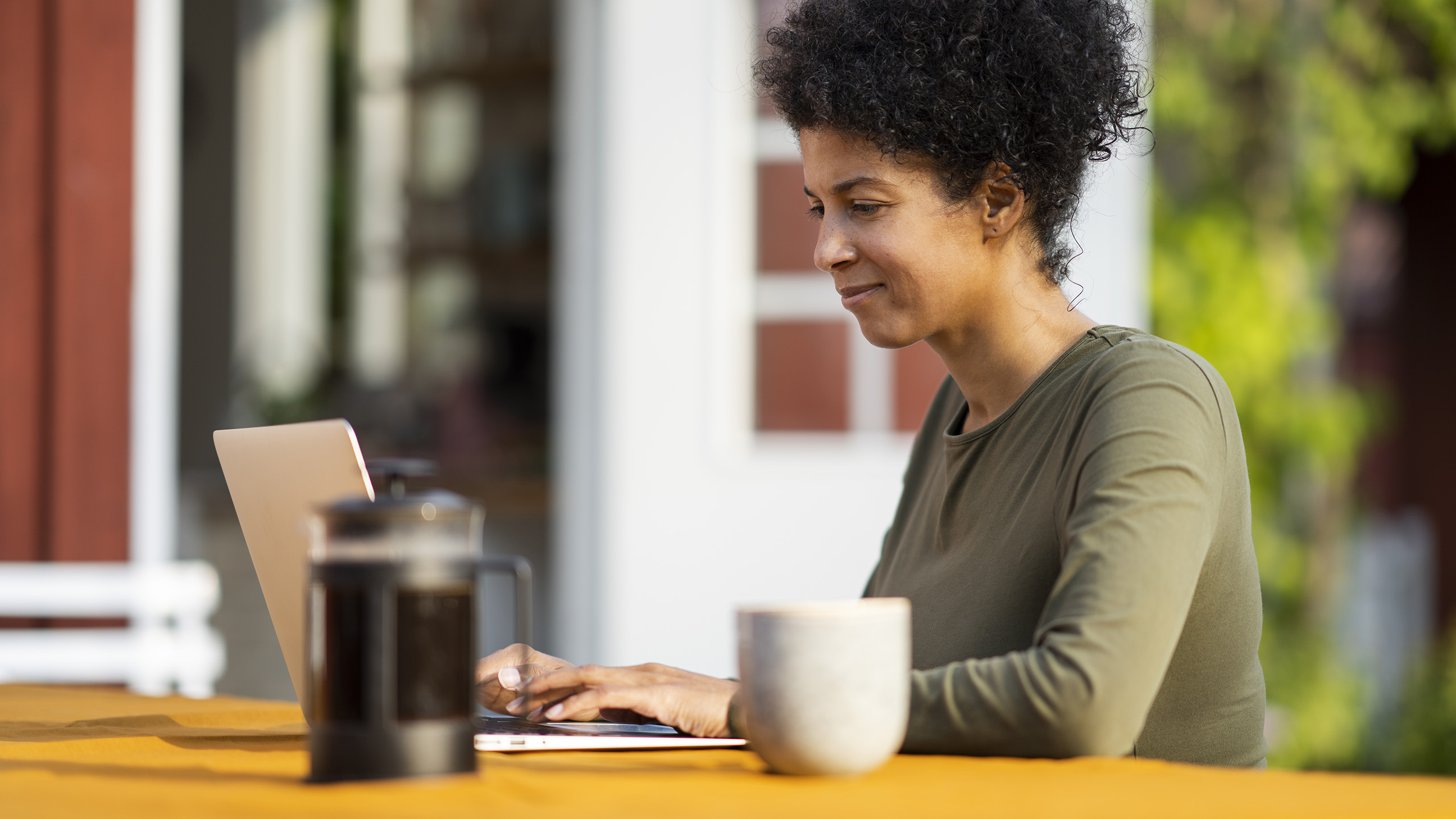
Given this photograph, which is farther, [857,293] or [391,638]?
[857,293]

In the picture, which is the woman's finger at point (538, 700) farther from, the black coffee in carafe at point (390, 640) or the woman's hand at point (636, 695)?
the black coffee in carafe at point (390, 640)

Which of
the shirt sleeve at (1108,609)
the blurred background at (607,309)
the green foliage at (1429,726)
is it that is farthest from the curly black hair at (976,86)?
the green foliage at (1429,726)

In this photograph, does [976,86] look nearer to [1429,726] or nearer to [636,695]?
[636,695]

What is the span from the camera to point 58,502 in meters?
2.95

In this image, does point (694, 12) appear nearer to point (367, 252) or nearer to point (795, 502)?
point (795, 502)

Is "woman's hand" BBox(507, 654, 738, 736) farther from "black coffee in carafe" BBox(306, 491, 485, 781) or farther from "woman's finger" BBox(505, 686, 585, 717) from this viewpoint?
"black coffee in carafe" BBox(306, 491, 485, 781)

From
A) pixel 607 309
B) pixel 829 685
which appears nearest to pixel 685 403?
pixel 607 309

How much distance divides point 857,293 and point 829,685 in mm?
679

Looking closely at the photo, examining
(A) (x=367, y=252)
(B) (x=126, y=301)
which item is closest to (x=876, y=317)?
(B) (x=126, y=301)

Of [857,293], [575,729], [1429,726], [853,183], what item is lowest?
[1429,726]

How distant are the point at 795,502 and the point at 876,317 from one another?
1837 mm

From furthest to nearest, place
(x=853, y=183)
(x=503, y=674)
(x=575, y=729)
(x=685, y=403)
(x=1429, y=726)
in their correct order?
1. (x=1429, y=726)
2. (x=685, y=403)
3. (x=853, y=183)
4. (x=503, y=674)
5. (x=575, y=729)

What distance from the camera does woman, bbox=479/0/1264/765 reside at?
108cm

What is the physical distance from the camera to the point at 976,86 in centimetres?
137
